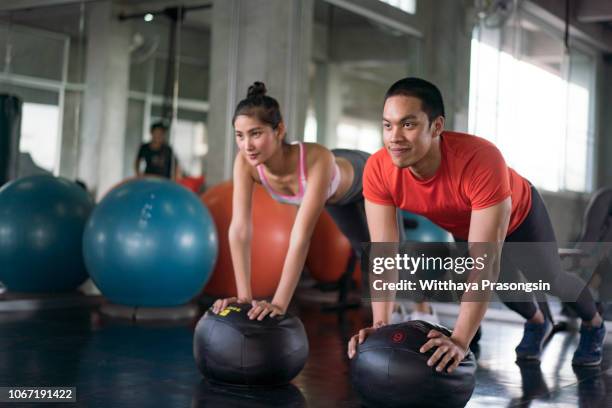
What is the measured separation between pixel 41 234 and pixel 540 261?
10.2 feet

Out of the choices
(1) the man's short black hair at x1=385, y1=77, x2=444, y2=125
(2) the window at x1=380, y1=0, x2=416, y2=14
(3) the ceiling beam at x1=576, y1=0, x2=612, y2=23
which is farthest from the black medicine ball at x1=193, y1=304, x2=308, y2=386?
(2) the window at x1=380, y1=0, x2=416, y2=14

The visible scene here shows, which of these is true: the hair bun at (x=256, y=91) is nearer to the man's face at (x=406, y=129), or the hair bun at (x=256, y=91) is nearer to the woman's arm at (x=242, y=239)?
the woman's arm at (x=242, y=239)

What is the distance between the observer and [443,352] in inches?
87.6

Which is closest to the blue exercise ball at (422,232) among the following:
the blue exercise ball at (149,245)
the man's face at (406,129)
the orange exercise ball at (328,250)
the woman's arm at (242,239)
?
the orange exercise ball at (328,250)

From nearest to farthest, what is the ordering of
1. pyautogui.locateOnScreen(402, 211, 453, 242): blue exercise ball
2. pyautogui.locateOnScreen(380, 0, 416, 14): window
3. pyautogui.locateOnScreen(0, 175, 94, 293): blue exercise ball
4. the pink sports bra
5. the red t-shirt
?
the red t-shirt < the pink sports bra < pyautogui.locateOnScreen(0, 175, 94, 293): blue exercise ball < pyautogui.locateOnScreen(402, 211, 453, 242): blue exercise ball < pyautogui.locateOnScreen(380, 0, 416, 14): window

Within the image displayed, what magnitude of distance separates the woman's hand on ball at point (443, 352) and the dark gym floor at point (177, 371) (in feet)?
1.35

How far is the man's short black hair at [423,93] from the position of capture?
226 cm

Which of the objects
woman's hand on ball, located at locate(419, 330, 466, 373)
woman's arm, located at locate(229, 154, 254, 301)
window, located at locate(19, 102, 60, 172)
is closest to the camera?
woman's hand on ball, located at locate(419, 330, 466, 373)

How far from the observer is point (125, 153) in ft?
Answer: 24.1

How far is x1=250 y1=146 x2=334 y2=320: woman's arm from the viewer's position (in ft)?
9.25

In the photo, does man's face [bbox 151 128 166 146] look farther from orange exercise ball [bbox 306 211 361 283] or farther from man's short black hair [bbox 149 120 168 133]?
orange exercise ball [bbox 306 211 361 283]

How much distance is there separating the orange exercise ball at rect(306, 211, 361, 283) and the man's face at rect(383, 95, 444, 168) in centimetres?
317

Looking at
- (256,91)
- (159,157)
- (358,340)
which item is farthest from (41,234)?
(358,340)

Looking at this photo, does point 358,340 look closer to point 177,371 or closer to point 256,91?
point 177,371
